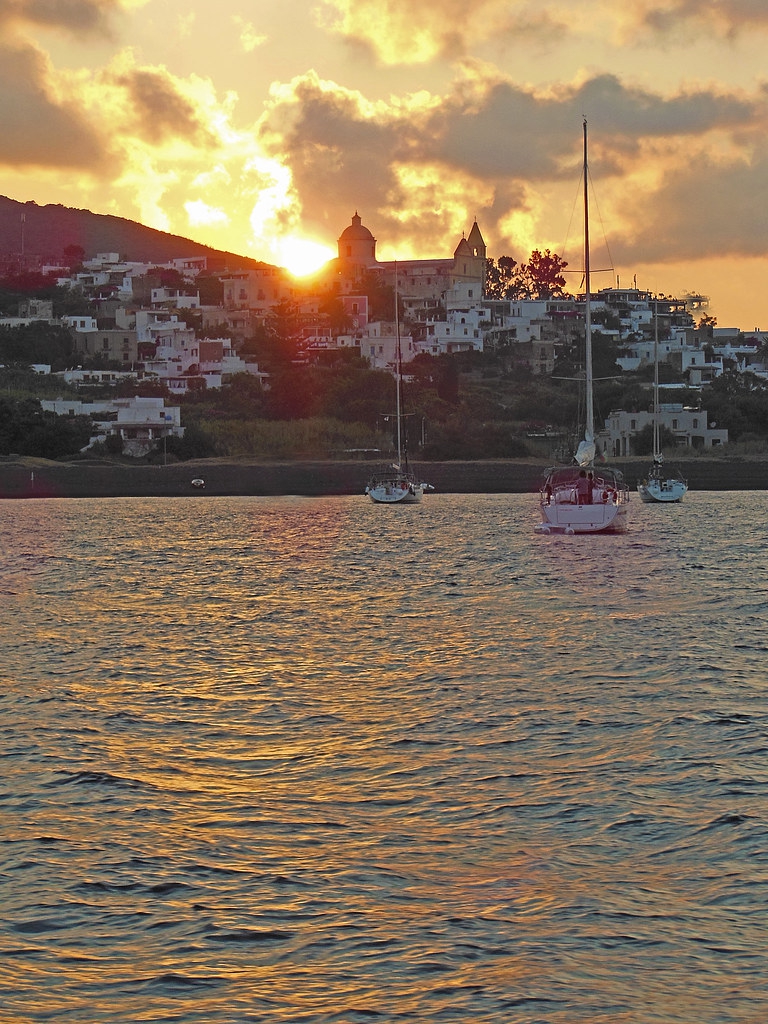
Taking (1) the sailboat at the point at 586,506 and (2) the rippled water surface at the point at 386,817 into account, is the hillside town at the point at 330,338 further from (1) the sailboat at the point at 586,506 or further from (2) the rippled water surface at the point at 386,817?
(2) the rippled water surface at the point at 386,817

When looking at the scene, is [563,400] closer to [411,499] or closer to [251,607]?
[411,499]

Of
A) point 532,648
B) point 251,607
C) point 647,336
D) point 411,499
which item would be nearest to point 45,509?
point 411,499

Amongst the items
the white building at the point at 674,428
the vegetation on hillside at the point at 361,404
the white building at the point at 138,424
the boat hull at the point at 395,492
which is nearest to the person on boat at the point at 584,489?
the boat hull at the point at 395,492

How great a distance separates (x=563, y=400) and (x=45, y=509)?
65002 millimetres

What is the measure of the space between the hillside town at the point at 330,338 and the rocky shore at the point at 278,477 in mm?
7528

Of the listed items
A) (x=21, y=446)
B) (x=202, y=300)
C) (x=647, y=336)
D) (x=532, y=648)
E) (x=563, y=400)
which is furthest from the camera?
(x=202, y=300)

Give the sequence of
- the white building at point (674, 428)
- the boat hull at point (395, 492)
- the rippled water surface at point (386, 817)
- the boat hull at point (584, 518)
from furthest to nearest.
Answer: the white building at point (674, 428), the boat hull at point (395, 492), the boat hull at point (584, 518), the rippled water surface at point (386, 817)

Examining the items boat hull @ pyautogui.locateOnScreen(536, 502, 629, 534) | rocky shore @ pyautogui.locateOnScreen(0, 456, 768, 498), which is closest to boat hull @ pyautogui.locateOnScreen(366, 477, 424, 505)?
rocky shore @ pyautogui.locateOnScreen(0, 456, 768, 498)

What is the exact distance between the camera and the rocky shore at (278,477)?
107m

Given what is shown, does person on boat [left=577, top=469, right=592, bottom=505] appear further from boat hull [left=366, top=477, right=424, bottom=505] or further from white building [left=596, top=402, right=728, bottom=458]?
white building [left=596, top=402, right=728, bottom=458]

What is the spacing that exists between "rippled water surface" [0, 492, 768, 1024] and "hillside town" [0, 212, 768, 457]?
92654mm

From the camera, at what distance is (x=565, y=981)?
8.80 metres

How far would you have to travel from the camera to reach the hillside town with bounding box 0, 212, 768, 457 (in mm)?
121062

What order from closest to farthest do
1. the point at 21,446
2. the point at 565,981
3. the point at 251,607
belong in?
the point at 565,981
the point at 251,607
the point at 21,446
